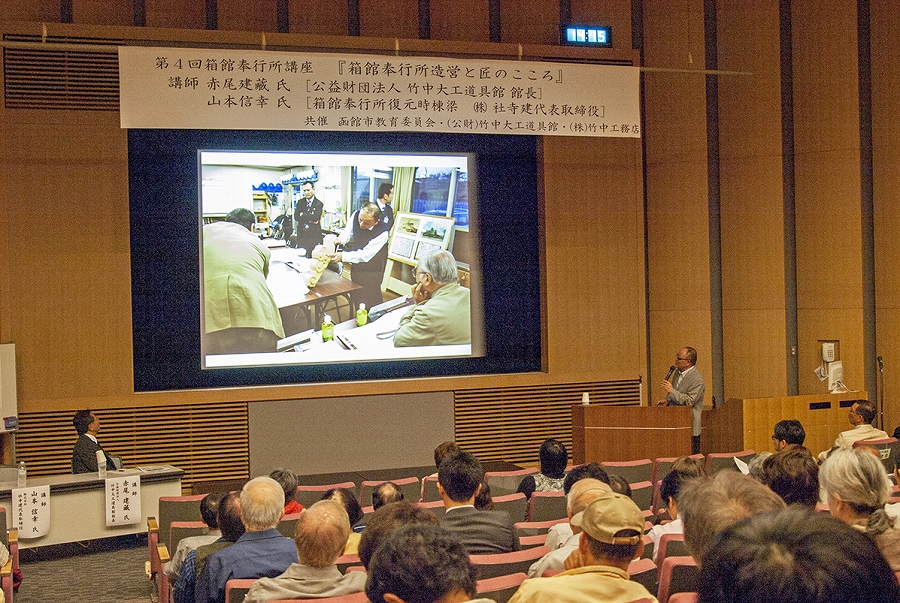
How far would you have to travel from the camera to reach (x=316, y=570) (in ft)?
9.12

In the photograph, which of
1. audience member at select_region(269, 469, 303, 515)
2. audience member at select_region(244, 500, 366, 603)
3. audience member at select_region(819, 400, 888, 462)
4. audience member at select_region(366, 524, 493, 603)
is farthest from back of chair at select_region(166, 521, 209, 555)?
audience member at select_region(819, 400, 888, 462)

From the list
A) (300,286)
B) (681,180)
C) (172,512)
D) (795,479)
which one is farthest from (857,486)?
(681,180)

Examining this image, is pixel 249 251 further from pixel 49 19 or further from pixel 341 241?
pixel 49 19

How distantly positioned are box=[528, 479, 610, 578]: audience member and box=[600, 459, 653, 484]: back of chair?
314 cm

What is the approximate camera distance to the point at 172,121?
23.0 ft

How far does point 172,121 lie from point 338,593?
5.19 metres

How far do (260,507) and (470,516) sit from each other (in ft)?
2.78

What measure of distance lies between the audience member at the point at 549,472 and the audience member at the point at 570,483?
759 mm

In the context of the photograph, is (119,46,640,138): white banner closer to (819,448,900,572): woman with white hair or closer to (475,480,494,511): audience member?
(475,480,494,511): audience member

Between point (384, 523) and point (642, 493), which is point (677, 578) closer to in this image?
point (384, 523)

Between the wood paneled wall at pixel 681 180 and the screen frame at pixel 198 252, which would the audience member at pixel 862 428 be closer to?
the wood paneled wall at pixel 681 180

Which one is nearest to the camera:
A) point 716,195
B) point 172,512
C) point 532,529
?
point 532,529


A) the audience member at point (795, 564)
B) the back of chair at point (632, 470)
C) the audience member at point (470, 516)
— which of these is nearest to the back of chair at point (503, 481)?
the back of chair at point (632, 470)

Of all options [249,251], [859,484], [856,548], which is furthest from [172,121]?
[856,548]
